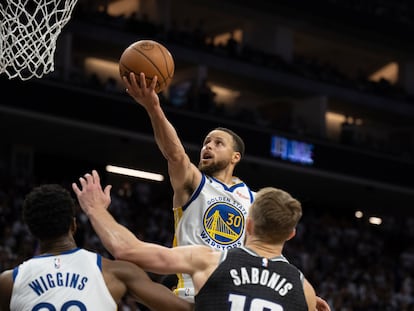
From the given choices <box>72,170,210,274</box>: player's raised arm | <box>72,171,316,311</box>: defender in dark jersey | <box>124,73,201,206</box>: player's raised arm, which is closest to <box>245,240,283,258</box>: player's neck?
<box>72,171,316,311</box>: defender in dark jersey

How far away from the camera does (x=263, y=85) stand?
29.7 m

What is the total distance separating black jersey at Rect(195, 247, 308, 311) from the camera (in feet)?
13.7

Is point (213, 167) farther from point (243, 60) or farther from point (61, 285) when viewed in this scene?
point (243, 60)

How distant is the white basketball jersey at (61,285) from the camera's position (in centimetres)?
410

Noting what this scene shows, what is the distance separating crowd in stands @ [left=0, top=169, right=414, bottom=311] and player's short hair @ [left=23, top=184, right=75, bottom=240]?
403 inches

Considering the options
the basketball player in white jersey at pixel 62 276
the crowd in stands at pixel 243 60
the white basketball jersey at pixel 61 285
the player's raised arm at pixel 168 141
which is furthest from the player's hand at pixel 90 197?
the crowd in stands at pixel 243 60

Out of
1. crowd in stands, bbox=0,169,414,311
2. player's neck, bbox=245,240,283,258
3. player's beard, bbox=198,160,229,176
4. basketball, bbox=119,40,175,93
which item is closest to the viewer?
player's neck, bbox=245,240,283,258

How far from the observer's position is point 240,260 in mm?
4273

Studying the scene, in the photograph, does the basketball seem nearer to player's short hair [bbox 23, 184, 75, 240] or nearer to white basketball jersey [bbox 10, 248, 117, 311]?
player's short hair [bbox 23, 184, 75, 240]

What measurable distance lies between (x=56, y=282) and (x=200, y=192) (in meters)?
2.19

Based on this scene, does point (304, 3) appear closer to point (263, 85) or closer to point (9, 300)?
point (263, 85)

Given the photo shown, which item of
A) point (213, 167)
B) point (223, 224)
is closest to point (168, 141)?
point (213, 167)

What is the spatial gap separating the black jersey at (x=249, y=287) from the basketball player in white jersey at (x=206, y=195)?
162 centimetres

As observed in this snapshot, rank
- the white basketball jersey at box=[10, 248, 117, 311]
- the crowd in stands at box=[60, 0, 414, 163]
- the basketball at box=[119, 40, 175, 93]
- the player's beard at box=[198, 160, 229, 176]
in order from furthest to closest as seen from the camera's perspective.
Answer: the crowd in stands at box=[60, 0, 414, 163] < the player's beard at box=[198, 160, 229, 176] < the basketball at box=[119, 40, 175, 93] < the white basketball jersey at box=[10, 248, 117, 311]
